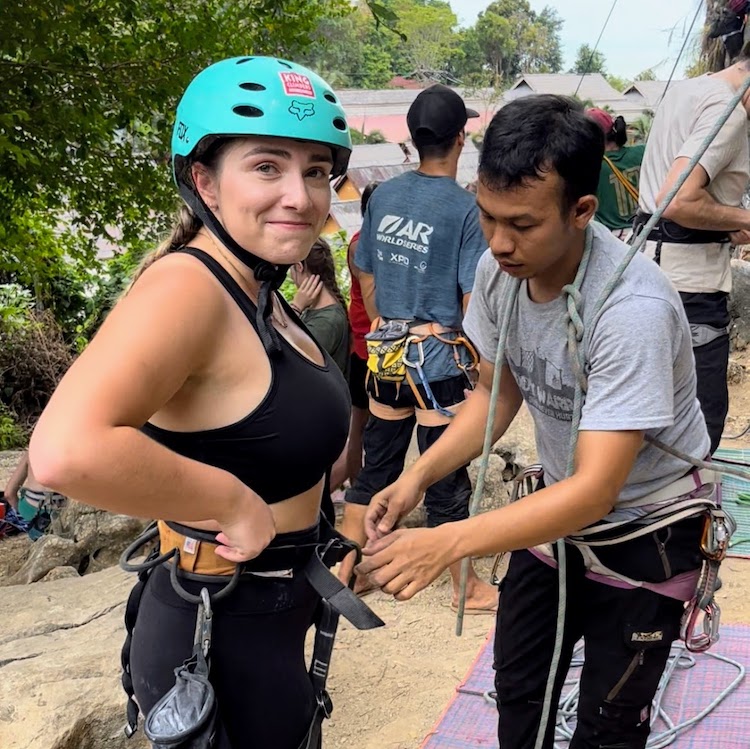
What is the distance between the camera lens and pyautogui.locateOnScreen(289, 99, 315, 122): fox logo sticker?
175cm

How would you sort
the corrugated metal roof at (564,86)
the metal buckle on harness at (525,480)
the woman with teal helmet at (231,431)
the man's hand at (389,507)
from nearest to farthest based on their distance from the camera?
the woman with teal helmet at (231,431), the man's hand at (389,507), the metal buckle on harness at (525,480), the corrugated metal roof at (564,86)

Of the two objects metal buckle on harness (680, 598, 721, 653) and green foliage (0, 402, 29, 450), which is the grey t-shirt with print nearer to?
metal buckle on harness (680, 598, 721, 653)

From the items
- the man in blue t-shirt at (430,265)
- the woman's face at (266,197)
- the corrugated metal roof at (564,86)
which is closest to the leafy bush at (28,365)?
the man in blue t-shirt at (430,265)

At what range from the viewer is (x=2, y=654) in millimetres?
3340

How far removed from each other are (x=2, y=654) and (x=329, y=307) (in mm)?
2265

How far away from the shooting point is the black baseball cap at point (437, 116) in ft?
12.4

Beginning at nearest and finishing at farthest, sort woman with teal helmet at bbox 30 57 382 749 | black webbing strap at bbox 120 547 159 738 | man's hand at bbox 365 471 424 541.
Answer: woman with teal helmet at bbox 30 57 382 749, black webbing strap at bbox 120 547 159 738, man's hand at bbox 365 471 424 541

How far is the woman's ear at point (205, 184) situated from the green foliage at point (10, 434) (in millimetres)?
7999

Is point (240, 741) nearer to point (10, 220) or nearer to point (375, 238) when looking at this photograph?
point (375, 238)

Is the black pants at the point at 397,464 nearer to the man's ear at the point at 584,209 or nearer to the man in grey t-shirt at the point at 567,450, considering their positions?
the man in grey t-shirt at the point at 567,450

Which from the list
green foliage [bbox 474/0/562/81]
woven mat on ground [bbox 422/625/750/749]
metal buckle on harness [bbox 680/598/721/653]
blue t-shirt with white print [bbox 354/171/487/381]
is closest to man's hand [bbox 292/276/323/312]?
blue t-shirt with white print [bbox 354/171/487/381]

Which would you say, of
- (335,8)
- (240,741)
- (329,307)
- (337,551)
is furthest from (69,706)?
(335,8)

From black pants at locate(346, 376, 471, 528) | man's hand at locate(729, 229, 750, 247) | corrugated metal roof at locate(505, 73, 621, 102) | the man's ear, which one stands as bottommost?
black pants at locate(346, 376, 471, 528)

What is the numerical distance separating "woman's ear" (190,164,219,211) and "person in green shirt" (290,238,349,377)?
2486 mm
